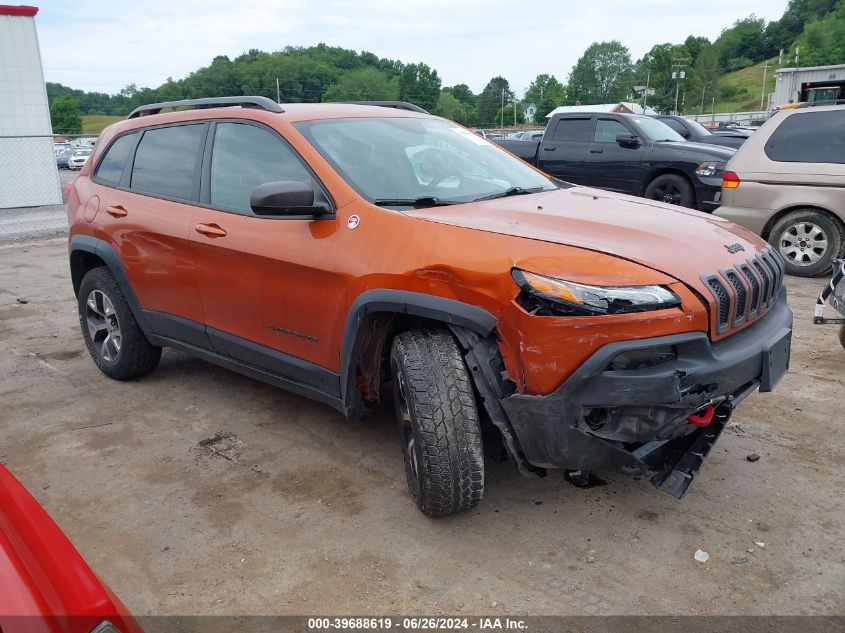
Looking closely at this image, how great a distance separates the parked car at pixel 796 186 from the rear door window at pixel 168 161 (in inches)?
234

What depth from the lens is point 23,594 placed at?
48.4 inches

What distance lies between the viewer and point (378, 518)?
3.05 meters

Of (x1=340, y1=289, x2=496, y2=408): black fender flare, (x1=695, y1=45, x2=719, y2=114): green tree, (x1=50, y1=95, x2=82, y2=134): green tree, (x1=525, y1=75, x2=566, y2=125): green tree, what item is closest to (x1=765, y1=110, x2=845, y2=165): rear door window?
(x1=340, y1=289, x2=496, y2=408): black fender flare

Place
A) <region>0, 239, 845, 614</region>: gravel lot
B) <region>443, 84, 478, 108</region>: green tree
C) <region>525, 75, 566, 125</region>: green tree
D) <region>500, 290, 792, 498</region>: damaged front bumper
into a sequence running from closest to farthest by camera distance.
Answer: <region>500, 290, 792, 498</region>: damaged front bumper → <region>0, 239, 845, 614</region>: gravel lot → <region>525, 75, 566, 125</region>: green tree → <region>443, 84, 478, 108</region>: green tree

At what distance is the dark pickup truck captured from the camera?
9883mm

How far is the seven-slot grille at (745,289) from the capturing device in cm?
263

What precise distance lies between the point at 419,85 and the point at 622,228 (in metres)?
90.8

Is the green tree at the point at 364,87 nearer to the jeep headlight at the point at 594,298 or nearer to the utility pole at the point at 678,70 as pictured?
the utility pole at the point at 678,70

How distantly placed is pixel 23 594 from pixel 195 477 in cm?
227

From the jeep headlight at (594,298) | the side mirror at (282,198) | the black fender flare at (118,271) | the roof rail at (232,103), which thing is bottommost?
the black fender flare at (118,271)

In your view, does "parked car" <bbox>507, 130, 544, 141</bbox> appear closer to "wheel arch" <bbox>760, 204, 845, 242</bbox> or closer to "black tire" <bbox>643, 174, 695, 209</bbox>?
"black tire" <bbox>643, 174, 695, 209</bbox>

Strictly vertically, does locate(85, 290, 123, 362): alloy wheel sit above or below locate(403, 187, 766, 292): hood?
below

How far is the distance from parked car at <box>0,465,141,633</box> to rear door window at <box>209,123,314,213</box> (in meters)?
2.21

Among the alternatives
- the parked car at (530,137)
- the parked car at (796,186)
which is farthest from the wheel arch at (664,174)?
the parked car at (530,137)
